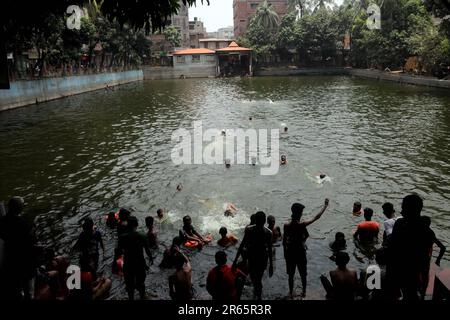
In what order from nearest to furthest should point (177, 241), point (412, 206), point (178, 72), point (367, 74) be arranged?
1. point (412, 206)
2. point (177, 241)
3. point (367, 74)
4. point (178, 72)

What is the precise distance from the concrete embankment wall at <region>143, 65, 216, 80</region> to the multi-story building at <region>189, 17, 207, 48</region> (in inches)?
1066

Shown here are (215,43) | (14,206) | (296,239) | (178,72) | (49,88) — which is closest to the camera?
(14,206)

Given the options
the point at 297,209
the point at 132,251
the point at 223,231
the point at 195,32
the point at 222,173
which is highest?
the point at 195,32

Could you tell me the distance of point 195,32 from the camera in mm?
114188

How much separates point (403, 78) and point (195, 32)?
73.0 meters

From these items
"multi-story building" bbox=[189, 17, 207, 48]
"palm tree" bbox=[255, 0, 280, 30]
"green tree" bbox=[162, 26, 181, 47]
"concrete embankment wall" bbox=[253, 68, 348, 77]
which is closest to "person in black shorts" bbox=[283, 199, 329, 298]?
"concrete embankment wall" bbox=[253, 68, 348, 77]

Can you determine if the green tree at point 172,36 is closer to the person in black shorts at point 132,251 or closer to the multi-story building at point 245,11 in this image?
the multi-story building at point 245,11

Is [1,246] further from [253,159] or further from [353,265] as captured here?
[253,159]

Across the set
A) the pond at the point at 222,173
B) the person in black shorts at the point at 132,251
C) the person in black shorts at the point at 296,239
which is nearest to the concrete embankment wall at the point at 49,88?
the pond at the point at 222,173

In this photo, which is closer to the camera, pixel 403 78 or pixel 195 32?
pixel 403 78

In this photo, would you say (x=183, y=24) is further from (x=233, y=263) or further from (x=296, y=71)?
(x=233, y=263)

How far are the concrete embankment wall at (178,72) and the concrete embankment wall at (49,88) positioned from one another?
1675 cm

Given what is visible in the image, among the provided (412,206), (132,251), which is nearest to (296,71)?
(132,251)
